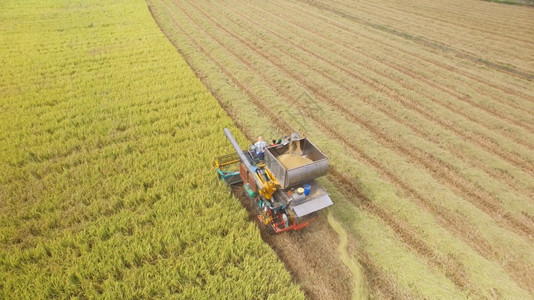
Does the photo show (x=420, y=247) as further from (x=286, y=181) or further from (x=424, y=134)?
(x=424, y=134)

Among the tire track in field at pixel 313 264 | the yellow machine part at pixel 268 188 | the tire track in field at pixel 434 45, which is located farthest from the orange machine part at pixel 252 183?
the tire track in field at pixel 434 45

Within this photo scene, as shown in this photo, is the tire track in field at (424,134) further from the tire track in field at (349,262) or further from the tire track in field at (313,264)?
the tire track in field at (313,264)

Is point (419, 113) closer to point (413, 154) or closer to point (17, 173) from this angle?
point (413, 154)

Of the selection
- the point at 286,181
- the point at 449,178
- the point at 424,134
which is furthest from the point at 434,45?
the point at 286,181

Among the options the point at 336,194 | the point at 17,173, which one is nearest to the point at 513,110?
the point at 336,194

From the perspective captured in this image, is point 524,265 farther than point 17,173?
No

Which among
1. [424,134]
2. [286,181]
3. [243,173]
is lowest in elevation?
[424,134]
